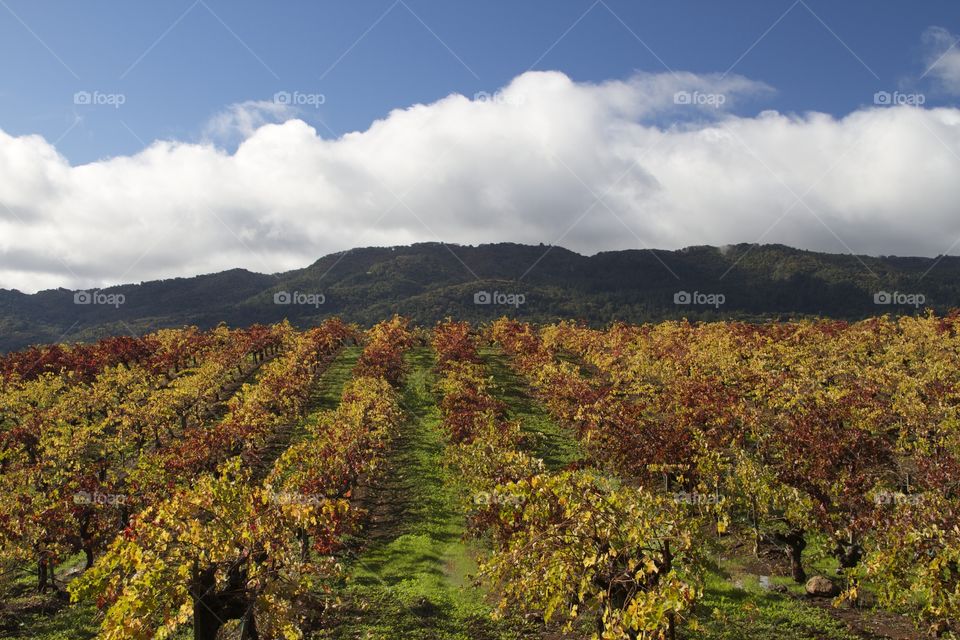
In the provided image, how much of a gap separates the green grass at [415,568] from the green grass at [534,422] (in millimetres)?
6660

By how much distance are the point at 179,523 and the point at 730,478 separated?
20.5 meters

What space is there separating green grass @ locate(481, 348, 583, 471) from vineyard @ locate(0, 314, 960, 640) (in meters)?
0.36

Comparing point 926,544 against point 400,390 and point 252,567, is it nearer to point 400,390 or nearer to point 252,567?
point 252,567

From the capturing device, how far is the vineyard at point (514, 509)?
13.0 meters

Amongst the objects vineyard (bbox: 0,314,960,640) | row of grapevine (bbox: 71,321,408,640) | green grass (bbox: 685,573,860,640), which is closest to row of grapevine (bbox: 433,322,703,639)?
vineyard (bbox: 0,314,960,640)

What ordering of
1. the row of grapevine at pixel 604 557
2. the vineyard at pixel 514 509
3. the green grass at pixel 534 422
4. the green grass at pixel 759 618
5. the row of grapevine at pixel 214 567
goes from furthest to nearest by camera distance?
the green grass at pixel 534 422, the green grass at pixel 759 618, the vineyard at pixel 514 509, the row of grapevine at pixel 214 567, the row of grapevine at pixel 604 557

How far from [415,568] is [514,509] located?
34.5 ft

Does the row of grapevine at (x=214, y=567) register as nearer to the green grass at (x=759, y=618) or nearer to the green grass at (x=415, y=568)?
the green grass at (x=415, y=568)

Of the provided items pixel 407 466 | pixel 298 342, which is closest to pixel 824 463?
pixel 407 466

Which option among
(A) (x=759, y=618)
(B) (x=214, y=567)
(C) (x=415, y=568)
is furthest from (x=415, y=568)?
(A) (x=759, y=618)

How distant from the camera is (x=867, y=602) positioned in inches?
779

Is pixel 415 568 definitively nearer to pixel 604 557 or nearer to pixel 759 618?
pixel 759 618

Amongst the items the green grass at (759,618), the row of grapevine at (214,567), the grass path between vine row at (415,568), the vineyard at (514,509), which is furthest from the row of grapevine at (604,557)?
the grass path between vine row at (415,568)

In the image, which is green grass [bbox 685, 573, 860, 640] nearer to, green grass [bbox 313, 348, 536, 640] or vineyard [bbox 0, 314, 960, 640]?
vineyard [bbox 0, 314, 960, 640]
